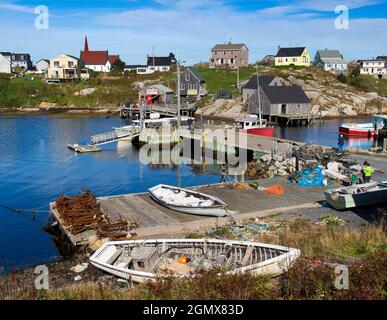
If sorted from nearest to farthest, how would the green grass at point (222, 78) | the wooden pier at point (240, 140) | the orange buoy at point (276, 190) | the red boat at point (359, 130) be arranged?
the orange buoy at point (276, 190) < the wooden pier at point (240, 140) < the red boat at point (359, 130) < the green grass at point (222, 78)

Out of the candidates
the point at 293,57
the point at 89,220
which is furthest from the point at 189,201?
the point at 293,57

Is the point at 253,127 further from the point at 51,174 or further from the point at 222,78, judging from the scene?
the point at 222,78

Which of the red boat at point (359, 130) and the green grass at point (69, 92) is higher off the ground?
the green grass at point (69, 92)

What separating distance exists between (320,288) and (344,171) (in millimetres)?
20584

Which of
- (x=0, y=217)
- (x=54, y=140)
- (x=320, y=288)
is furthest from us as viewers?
(x=54, y=140)

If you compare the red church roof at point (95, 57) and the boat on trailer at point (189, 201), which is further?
the red church roof at point (95, 57)

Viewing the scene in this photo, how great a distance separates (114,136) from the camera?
53.8 m

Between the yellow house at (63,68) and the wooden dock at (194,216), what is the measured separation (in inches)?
3752

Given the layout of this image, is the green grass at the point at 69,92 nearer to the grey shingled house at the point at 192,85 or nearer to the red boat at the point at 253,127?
the grey shingled house at the point at 192,85

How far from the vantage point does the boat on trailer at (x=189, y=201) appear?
69.2ft

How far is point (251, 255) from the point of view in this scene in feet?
48.6

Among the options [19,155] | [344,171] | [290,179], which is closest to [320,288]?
[290,179]

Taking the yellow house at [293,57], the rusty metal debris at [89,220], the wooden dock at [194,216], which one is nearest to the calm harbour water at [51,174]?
the rusty metal debris at [89,220]
